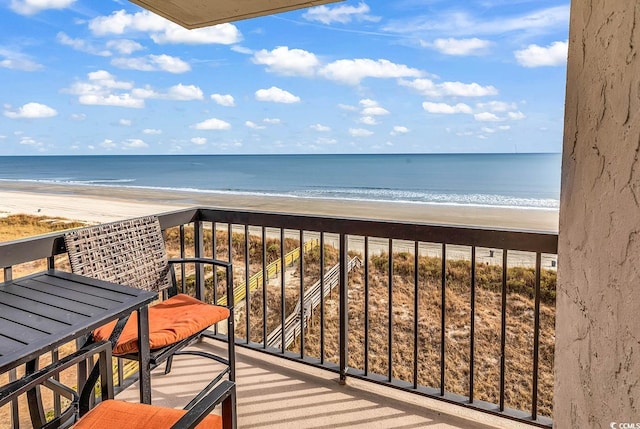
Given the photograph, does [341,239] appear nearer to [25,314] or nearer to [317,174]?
[25,314]

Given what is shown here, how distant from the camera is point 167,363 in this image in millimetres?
2508

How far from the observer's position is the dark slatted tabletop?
1.19 m

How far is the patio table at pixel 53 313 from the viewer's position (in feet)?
3.93

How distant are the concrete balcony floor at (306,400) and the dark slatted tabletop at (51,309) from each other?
885 millimetres

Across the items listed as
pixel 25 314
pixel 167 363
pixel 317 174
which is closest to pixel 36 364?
pixel 25 314

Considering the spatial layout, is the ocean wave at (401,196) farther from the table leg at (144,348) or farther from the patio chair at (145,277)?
the table leg at (144,348)

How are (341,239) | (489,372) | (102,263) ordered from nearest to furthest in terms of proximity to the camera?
(102,263)
(341,239)
(489,372)

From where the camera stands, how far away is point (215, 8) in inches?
87.7

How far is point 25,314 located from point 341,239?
4.77 feet

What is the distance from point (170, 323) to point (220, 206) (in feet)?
47.1

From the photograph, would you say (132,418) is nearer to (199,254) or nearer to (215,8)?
(199,254)

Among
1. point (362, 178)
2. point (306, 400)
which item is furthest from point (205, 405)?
point (362, 178)

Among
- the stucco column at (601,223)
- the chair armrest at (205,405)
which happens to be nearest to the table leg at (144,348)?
the chair armrest at (205,405)

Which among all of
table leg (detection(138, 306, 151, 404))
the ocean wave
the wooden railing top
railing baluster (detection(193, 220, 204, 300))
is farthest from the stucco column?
the ocean wave
